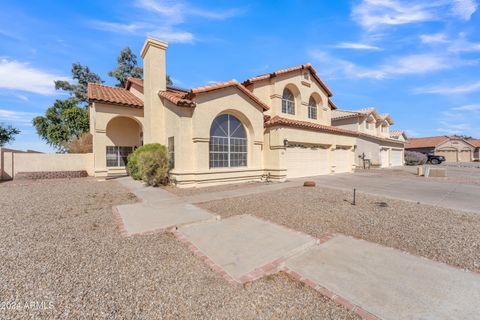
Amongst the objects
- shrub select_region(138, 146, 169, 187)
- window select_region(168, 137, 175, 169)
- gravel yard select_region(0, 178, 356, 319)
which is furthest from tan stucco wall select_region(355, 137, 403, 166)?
gravel yard select_region(0, 178, 356, 319)

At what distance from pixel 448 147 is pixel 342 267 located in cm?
5740

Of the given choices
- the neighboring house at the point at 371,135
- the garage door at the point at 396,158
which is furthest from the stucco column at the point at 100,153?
the garage door at the point at 396,158

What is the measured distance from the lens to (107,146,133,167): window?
51.9ft

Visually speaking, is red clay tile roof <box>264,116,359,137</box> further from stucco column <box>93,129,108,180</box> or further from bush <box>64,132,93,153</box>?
bush <box>64,132,93,153</box>

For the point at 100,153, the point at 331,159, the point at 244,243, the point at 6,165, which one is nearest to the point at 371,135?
the point at 331,159

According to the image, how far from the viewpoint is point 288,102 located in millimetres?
16109

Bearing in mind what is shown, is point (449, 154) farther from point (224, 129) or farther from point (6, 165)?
point (6, 165)

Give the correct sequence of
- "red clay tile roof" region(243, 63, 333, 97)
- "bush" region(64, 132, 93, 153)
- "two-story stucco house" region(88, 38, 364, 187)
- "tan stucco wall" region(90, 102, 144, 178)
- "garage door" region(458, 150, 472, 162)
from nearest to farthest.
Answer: "two-story stucco house" region(88, 38, 364, 187)
"tan stucco wall" region(90, 102, 144, 178)
"red clay tile roof" region(243, 63, 333, 97)
"bush" region(64, 132, 93, 153)
"garage door" region(458, 150, 472, 162)

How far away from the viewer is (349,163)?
58.7 ft

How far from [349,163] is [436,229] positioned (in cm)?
1403

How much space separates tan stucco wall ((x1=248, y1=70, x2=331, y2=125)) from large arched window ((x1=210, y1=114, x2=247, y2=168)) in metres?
3.93

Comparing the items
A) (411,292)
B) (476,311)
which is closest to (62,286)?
(411,292)

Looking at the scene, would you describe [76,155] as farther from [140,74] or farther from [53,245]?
[140,74]

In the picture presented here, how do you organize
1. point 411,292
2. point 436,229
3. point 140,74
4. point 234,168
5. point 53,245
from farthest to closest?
point 140,74
point 234,168
point 436,229
point 53,245
point 411,292
